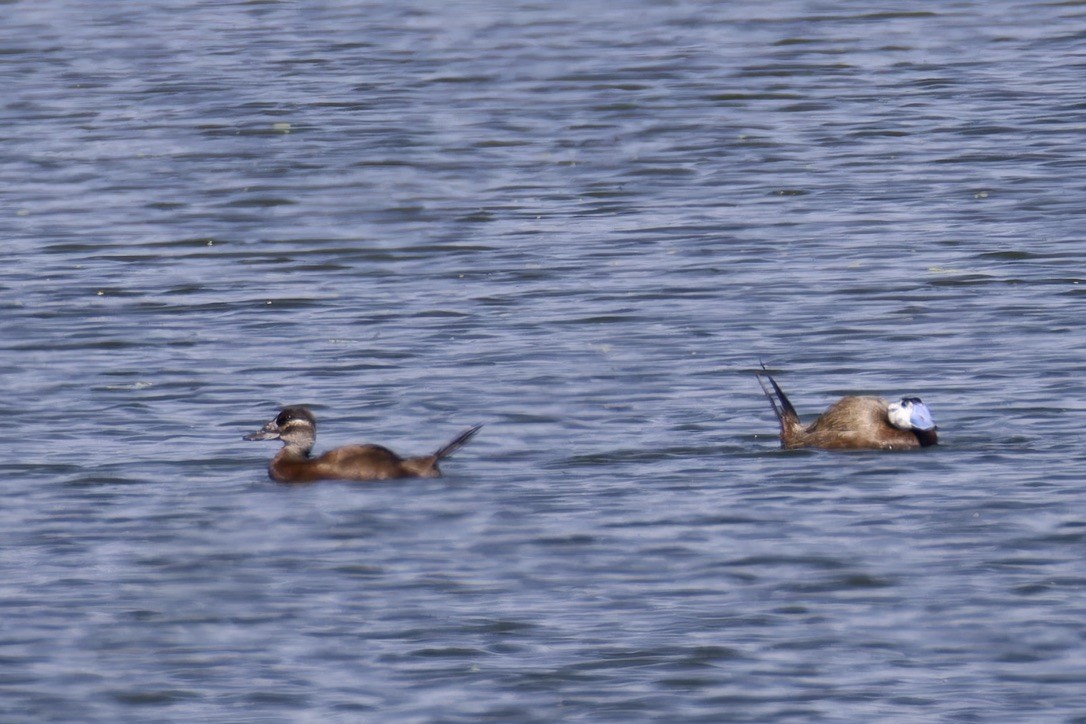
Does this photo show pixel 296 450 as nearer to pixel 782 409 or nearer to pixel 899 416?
pixel 782 409

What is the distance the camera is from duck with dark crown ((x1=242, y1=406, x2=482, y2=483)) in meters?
12.7

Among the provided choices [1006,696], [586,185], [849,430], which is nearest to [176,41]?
[586,185]

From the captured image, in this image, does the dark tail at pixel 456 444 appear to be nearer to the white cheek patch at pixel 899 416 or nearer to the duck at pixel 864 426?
the duck at pixel 864 426

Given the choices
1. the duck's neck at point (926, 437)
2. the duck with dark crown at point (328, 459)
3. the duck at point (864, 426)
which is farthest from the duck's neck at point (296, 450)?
the duck's neck at point (926, 437)

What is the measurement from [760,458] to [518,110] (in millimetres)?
12475

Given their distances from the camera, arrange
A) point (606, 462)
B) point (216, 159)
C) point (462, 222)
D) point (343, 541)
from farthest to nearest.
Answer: point (216, 159) → point (462, 222) → point (606, 462) → point (343, 541)

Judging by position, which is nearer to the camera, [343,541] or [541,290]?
[343,541]

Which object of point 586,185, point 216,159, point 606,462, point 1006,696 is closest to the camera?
point 1006,696

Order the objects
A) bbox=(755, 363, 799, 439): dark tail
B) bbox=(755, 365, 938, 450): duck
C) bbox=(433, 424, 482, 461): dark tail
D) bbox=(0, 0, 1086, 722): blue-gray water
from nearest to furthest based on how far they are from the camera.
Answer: bbox=(0, 0, 1086, 722): blue-gray water, bbox=(433, 424, 482, 461): dark tail, bbox=(755, 365, 938, 450): duck, bbox=(755, 363, 799, 439): dark tail

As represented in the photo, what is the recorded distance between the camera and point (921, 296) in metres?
16.5

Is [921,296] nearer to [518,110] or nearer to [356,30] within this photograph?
[518,110]

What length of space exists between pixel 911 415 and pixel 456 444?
2.33 metres

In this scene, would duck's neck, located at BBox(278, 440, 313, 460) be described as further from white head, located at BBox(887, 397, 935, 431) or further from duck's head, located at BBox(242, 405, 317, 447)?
white head, located at BBox(887, 397, 935, 431)

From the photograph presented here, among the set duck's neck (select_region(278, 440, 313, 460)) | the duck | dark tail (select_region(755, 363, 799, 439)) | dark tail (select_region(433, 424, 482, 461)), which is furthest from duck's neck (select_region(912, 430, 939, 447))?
duck's neck (select_region(278, 440, 313, 460))
